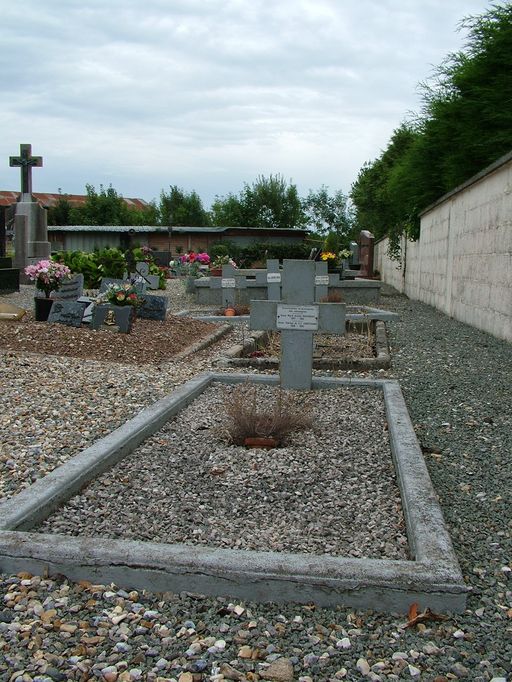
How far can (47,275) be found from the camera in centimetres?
1028

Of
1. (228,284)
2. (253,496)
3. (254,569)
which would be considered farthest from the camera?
(228,284)

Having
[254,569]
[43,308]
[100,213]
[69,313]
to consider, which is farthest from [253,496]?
[100,213]

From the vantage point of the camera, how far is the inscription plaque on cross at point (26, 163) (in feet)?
76.2

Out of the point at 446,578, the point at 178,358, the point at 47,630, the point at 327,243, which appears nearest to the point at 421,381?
the point at 178,358

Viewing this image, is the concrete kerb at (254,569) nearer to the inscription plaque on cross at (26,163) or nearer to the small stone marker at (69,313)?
the small stone marker at (69,313)

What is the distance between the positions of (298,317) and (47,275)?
16.7ft

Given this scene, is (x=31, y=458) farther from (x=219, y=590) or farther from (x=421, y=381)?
(x=421, y=381)

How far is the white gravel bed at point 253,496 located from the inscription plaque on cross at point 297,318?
1.40 meters

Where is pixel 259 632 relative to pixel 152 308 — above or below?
below

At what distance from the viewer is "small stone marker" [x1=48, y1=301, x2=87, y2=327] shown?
31.1 ft

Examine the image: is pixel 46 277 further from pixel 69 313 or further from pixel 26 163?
pixel 26 163

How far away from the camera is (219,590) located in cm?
270

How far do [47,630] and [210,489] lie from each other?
1.40m

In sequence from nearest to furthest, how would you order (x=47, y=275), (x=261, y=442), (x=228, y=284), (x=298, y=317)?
(x=261, y=442), (x=298, y=317), (x=47, y=275), (x=228, y=284)
